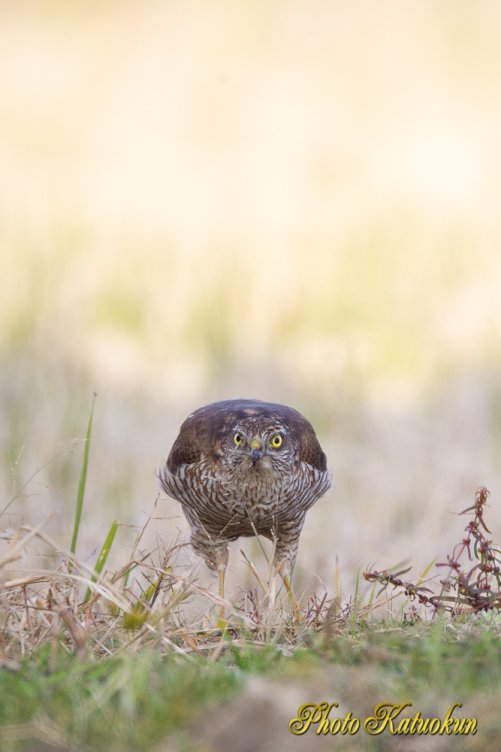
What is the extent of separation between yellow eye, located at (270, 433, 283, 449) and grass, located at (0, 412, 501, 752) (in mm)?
633

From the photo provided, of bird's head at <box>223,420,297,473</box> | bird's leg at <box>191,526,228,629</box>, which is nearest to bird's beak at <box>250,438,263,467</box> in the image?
bird's head at <box>223,420,297,473</box>

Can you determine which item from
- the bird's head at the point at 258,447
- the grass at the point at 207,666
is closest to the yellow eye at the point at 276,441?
the bird's head at the point at 258,447

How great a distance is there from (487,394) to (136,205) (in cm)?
491

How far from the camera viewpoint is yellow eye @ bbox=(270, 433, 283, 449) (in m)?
4.25

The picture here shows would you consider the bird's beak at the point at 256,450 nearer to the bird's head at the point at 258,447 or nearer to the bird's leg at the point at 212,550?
the bird's head at the point at 258,447

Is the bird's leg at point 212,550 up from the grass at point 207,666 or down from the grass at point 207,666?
down

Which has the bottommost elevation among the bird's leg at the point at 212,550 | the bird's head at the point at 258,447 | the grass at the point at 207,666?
the bird's leg at the point at 212,550

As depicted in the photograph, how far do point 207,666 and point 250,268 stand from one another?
7.70 m

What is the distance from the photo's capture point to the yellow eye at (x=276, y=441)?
4.25m

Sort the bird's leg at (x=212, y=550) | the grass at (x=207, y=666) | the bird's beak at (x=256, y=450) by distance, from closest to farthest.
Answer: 1. the grass at (x=207, y=666)
2. the bird's beak at (x=256, y=450)
3. the bird's leg at (x=212, y=550)

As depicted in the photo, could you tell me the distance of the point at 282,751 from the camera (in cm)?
229

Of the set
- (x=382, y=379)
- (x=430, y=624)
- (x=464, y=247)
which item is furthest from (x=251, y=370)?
(x=430, y=624)

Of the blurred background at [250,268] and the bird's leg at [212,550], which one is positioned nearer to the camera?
the bird's leg at [212,550]

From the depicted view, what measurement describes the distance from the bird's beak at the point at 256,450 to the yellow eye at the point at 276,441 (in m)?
0.07
